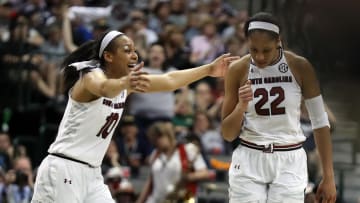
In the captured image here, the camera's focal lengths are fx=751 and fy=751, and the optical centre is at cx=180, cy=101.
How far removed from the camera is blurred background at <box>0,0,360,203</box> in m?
10.2

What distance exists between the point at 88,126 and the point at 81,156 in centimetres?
21

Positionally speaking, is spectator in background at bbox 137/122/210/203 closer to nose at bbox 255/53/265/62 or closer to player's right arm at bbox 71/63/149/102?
player's right arm at bbox 71/63/149/102

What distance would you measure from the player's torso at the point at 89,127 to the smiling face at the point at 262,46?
91cm

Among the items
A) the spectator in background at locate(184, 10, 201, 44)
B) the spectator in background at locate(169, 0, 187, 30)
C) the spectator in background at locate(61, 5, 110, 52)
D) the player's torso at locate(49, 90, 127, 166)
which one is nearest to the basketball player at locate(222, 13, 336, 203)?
the player's torso at locate(49, 90, 127, 166)

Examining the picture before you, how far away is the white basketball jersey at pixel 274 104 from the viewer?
4.88m

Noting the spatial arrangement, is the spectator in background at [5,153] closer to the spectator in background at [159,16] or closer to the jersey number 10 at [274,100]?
the spectator in background at [159,16]

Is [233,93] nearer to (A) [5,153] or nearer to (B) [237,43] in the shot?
(A) [5,153]

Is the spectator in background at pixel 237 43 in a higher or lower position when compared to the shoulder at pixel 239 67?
lower

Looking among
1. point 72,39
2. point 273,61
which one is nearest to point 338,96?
point 273,61

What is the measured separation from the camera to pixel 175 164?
9.54 metres

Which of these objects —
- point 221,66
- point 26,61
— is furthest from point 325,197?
point 26,61

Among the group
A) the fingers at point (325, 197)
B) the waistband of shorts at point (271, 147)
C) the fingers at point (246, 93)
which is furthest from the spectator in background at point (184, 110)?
the fingers at point (246, 93)

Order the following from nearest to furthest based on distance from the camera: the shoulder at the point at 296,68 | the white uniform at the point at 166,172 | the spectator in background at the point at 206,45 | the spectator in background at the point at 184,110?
the shoulder at the point at 296,68 → the white uniform at the point at 166,172 → the spectator in background at the point at 184,110 → the spectator in background at the point at 206,45

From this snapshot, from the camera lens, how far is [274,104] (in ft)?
16.0
